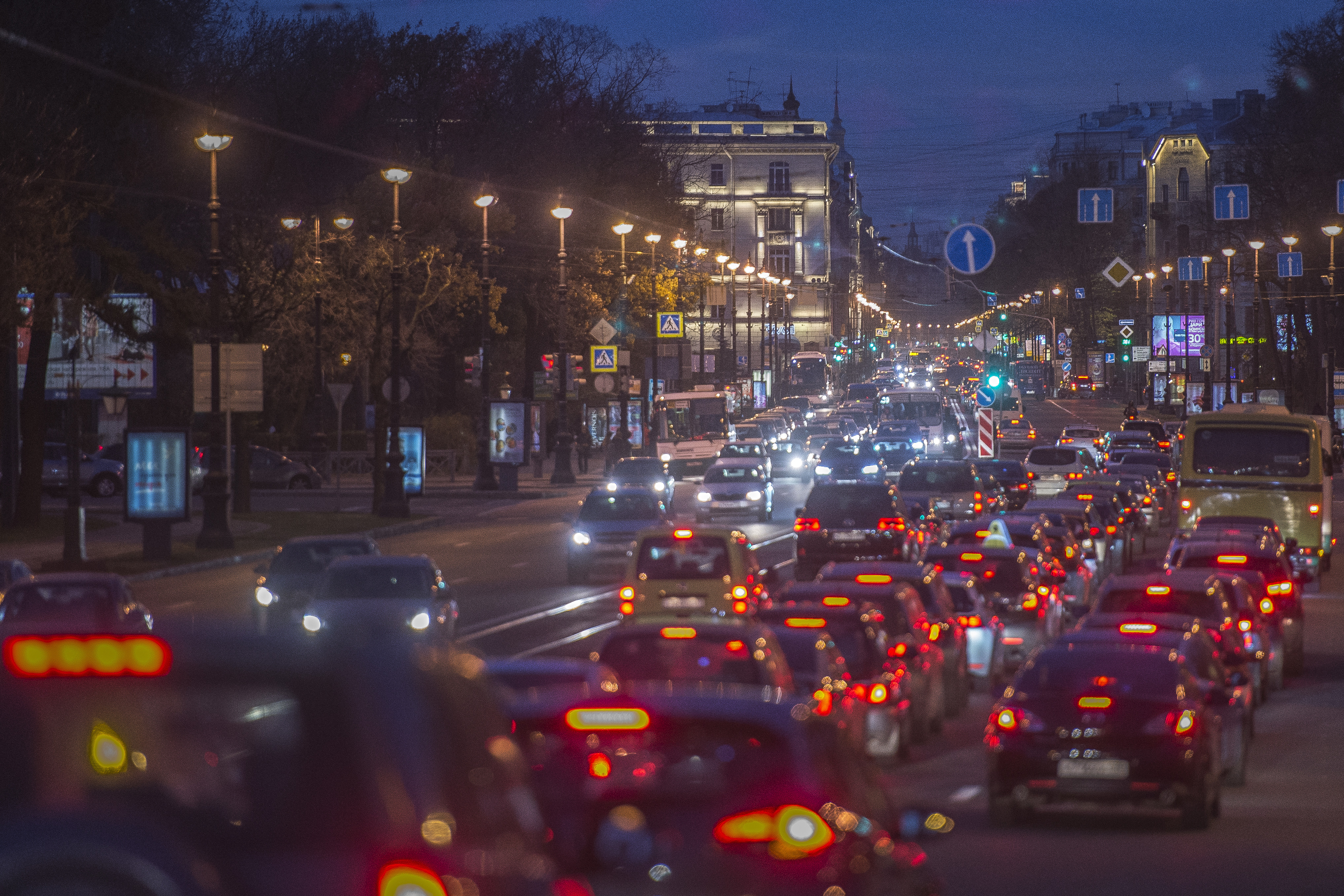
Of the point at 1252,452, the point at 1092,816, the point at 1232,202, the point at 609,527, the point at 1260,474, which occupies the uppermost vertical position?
the point at 1232,202

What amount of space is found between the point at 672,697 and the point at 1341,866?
6.96 meters

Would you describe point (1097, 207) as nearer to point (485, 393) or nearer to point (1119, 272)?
point (1119, 272)

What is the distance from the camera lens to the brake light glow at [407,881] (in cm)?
432

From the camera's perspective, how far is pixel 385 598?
22.8 m

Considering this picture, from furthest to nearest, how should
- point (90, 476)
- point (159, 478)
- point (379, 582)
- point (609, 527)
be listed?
point (90, 476), point (159, 478), point (609, 527), point (379, 582)

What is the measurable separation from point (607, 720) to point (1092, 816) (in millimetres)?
8672

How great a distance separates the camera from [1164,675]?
47.6 feet

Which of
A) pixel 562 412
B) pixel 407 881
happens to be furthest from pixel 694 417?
pixel 407 881

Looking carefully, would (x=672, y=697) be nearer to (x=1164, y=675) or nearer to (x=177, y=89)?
(x=1164, y=675)

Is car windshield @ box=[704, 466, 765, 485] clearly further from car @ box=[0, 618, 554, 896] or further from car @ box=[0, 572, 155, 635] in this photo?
car @ box=[0, 618, 554, 896]

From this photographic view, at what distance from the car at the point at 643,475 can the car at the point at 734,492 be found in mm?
1899

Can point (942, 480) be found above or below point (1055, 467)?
above

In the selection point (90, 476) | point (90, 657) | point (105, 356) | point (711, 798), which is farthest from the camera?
point (90, 476)

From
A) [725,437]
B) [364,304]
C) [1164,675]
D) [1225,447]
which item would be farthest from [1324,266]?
[1164,675]
